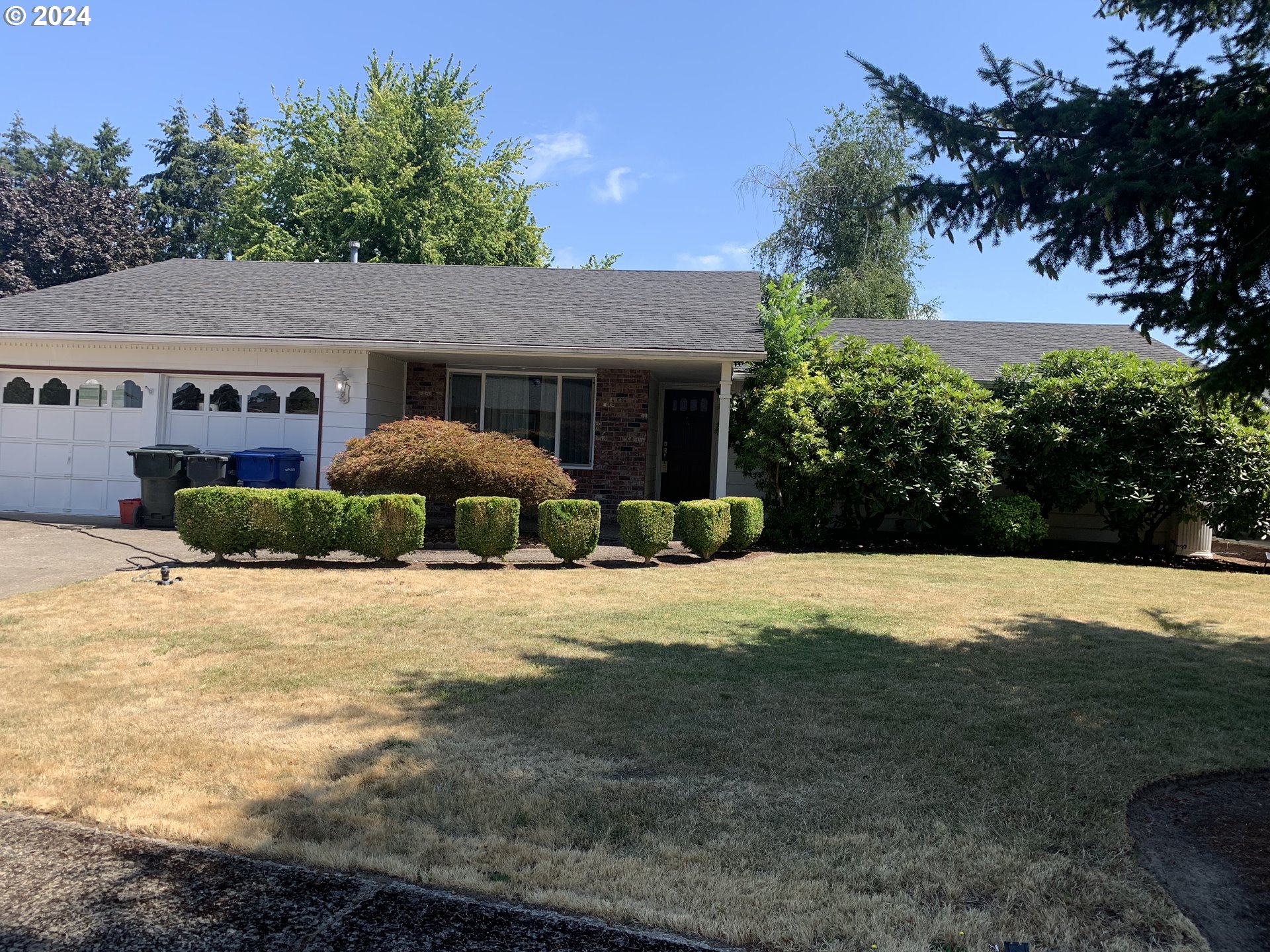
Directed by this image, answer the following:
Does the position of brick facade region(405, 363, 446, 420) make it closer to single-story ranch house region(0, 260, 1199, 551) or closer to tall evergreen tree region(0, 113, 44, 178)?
single-story ranch house region(0, 260, 1199, 551)

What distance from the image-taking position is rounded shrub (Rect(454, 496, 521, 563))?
11055mm

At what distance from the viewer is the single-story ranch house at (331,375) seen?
14.4 m

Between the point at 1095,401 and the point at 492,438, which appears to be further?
the point at 1095,401

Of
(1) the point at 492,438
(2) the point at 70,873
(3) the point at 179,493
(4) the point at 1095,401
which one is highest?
(4) the point at 1095,401

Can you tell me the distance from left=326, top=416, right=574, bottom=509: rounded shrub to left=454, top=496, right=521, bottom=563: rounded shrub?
0.90 meters

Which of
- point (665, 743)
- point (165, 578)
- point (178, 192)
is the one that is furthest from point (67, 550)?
point (178, 192)

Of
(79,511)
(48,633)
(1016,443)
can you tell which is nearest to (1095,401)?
(1016,443)

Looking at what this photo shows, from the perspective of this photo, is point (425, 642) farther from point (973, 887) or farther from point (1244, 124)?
point (1244, 124)

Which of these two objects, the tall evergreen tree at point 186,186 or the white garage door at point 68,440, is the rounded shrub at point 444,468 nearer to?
the white garage door at point 68,440

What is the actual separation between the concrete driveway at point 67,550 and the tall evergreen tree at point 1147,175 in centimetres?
874

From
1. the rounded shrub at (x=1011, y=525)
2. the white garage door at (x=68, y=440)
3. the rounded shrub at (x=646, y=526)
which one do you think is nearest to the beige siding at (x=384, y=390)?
the white garage door at (x=68, y=440)

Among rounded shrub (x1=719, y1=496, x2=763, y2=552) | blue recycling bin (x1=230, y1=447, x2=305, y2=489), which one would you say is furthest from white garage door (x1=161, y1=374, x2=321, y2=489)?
rounded shrub (x1=719, y1=496, x2=763, y2=552)

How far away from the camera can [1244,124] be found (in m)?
5.15

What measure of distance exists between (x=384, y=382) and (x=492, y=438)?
3887mm
